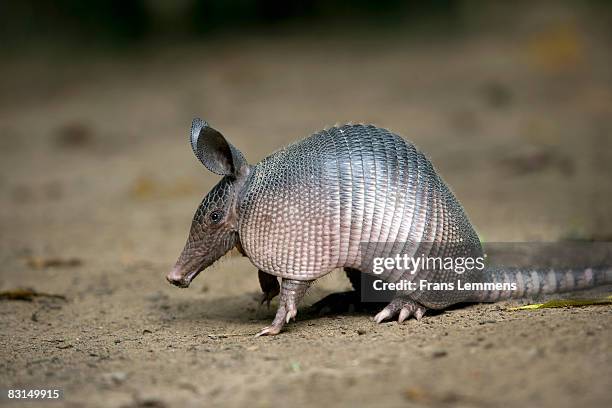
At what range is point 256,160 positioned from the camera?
1392 centimetres

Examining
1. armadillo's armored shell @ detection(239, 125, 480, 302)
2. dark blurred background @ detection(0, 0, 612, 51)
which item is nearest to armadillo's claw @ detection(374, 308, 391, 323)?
armadillo's armored shell @ detection(239, 125, 480, 302)

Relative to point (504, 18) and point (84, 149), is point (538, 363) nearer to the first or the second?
point (84, 149)

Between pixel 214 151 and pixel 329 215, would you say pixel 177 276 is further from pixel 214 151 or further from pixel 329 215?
pixel 329 215

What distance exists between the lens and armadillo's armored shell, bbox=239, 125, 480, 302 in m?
5.66

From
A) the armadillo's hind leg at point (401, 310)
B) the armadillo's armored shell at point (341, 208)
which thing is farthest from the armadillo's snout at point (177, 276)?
the armadillo's hind leg at point (401, 310)

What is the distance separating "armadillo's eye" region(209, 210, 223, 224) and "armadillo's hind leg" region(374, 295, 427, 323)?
1.41m

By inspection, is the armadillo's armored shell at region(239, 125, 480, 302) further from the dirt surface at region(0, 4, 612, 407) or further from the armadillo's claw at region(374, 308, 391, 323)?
the dirt surface at region(0, 4, 612, 407)

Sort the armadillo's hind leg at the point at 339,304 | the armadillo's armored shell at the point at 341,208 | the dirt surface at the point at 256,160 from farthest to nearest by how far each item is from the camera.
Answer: the armadillo's hind leg at the point at 339,304 → the armadillo's armored shell at the point at 341,208 → the dirt surface at the point at 256,160

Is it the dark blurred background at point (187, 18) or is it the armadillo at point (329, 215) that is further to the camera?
the dark blurred background at point (187, 18)

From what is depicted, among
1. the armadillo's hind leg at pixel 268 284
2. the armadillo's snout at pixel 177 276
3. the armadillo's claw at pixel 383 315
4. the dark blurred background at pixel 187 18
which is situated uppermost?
the dark blurred background at pixel 187 18

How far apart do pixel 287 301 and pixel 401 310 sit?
0.86m

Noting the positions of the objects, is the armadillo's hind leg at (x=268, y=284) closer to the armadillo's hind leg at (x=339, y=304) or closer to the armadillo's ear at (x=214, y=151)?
the armadillo's hind leg at (x=339, y=304)

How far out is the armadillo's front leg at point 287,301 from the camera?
5.79m

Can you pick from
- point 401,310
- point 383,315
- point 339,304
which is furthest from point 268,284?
point 401,310
